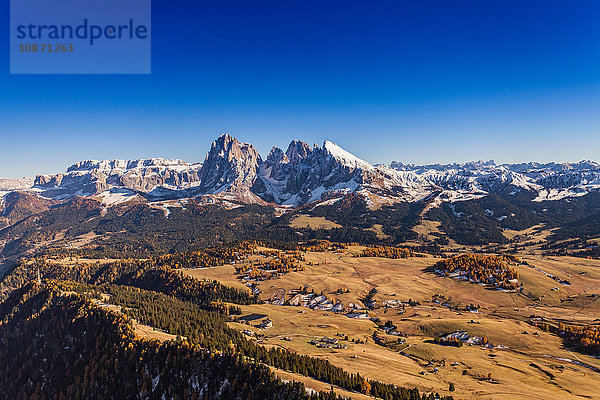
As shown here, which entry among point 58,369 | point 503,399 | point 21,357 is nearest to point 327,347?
point 503,399

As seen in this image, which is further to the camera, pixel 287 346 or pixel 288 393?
pixel 287 346

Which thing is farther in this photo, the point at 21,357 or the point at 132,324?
the point at 21,357

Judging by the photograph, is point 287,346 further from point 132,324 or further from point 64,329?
point 64,329

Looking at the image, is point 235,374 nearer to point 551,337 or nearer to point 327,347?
point 327,347

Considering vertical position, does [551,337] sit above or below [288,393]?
below

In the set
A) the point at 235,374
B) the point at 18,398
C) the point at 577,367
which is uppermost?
the point at 235,374

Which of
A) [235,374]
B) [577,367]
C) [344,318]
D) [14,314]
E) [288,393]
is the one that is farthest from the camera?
[14,314]

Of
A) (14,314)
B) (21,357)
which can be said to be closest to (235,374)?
(21,357)

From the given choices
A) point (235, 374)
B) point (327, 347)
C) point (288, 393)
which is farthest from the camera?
point (327, 347)

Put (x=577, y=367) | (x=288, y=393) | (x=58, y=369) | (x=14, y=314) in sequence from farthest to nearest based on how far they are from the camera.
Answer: (x=14, y=314) → (x=58, y=369) → (x=577, y=367) → (x=288, y=393)
